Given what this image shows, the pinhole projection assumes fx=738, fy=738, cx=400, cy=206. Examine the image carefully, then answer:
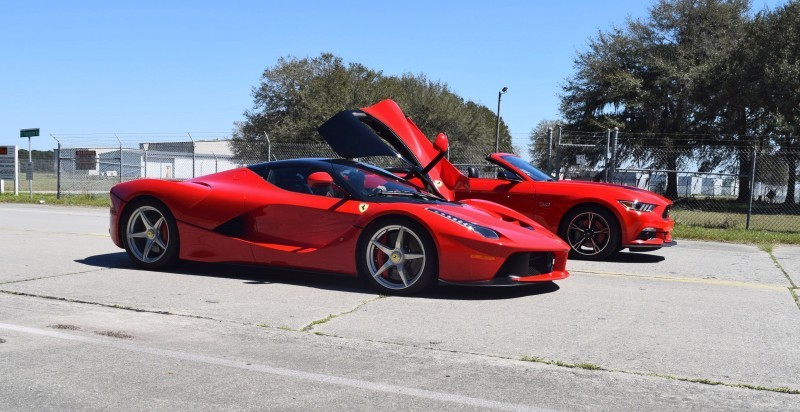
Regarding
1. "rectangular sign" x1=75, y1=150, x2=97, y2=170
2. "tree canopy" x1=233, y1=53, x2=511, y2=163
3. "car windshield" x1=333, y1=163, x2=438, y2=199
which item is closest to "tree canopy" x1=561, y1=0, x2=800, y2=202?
"tree canopy" x1=233, y1=53, x2=511, y2=163

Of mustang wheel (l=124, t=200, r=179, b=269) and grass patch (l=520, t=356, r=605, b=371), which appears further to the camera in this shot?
mustang wheel (l=124, t=200, r=179, b=269)

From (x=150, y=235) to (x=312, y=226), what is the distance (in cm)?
186

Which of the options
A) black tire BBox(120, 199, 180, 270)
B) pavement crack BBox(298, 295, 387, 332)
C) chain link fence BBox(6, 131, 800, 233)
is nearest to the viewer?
pavement crack BBox(298, 295, 387, 332)

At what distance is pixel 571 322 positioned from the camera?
5.35 metres

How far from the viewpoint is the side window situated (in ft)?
22.3

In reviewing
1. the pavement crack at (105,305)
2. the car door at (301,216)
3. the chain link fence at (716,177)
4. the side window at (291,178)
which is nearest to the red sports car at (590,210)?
the side window at (291,178)

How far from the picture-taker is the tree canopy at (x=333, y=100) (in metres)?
49.4

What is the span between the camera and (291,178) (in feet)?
22.6

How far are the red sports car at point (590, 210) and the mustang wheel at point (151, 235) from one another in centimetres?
373

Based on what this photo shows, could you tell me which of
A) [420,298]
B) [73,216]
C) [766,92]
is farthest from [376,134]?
[766,92]

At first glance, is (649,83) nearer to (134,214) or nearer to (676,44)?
(676,44)

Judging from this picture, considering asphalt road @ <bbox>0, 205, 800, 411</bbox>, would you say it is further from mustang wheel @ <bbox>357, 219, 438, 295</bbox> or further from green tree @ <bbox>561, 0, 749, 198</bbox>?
green tree @ <bbox>561, 0, 749, 198</bbox>

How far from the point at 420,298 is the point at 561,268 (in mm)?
1318

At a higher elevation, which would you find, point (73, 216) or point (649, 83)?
point (649, 83)
